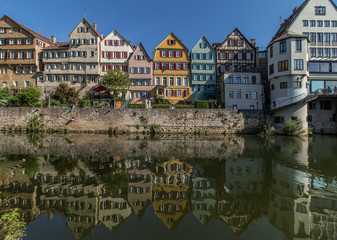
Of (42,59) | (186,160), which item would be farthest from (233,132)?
(42,59)

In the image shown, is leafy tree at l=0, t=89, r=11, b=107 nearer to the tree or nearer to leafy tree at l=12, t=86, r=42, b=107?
leafy tree at l=12, t=86, r=42, b=107

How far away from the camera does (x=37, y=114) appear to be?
3381 centimetres

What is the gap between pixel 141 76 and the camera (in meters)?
42.6

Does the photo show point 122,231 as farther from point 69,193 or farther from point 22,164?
point 22,164

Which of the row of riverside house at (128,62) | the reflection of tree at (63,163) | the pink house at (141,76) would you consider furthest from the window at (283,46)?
the reflection of tree at (63,163)

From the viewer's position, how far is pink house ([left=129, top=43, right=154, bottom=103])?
139ft

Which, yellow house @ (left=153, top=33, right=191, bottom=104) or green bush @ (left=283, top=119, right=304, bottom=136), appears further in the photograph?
yellow house @ (left=153, top=33, right=191, bottom=104)

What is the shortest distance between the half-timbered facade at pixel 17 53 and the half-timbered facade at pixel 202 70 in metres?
33.7

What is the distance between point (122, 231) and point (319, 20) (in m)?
44.8

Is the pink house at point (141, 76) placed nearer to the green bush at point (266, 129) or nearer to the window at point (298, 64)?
the green bush at point (266, 129)

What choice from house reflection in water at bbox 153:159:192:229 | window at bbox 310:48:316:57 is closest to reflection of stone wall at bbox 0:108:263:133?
window at bbox 310:48:316:57

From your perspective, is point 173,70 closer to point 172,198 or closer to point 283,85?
point 283,85

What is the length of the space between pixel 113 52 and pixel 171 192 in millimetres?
40792

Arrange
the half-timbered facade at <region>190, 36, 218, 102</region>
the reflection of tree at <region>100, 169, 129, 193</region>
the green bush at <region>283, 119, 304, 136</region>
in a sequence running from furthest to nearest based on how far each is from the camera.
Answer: the half-timbered facade at <region>190, 36, 218, 102</region>
the green bush at <region>283, 119, 304, 136</region>
the reflection of tree at <region>100, 169, 129, 193</region>
